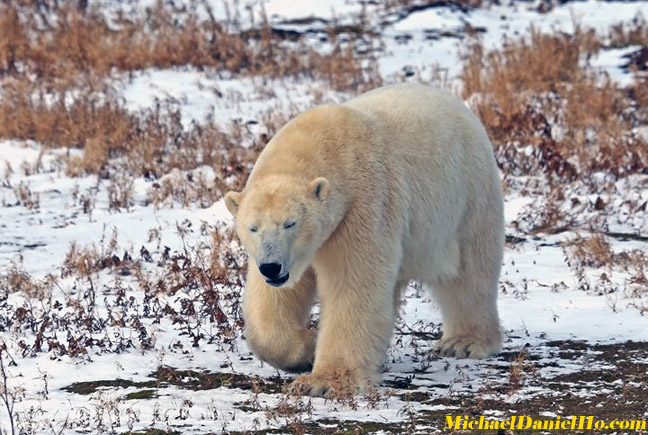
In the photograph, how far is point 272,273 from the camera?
4.39 m

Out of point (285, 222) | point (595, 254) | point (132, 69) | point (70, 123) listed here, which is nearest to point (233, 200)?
point (285, 222)

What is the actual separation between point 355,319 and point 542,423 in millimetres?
993

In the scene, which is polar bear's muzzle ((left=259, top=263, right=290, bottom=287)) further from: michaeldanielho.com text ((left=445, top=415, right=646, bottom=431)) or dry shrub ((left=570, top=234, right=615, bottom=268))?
dry shrub ((left=570, top=234, right=615, bottom=268))

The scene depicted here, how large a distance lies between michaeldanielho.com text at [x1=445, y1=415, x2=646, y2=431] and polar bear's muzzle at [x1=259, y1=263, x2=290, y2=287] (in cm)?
→ 87

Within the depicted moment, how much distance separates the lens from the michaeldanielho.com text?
13.3 ft

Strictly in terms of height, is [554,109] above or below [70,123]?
below

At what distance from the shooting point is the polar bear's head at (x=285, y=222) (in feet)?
14.6

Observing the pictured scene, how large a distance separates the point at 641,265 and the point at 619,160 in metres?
2.47

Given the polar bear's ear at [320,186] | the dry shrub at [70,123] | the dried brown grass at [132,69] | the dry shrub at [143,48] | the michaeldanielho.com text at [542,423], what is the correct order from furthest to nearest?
the dry shrub at [143,48] → the dry shrub at [70,123] → the dried brown grass at [132,69] → the polar bear's ear at [320,186] → the michaeldanielho.com text at [542,423]

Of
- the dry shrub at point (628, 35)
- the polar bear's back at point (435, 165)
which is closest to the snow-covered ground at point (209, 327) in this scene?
the polar bear's back at point (435, 165)

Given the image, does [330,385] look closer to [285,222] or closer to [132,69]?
[285,222]

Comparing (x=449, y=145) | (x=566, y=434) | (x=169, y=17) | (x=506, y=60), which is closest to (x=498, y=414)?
(x=566, y=434)

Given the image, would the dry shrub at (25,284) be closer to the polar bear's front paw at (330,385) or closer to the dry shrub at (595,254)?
the polar bear's front paw at (330,385)

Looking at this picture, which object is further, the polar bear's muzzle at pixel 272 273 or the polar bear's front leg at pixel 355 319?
the polar bear's front leg at pixel 355 319
